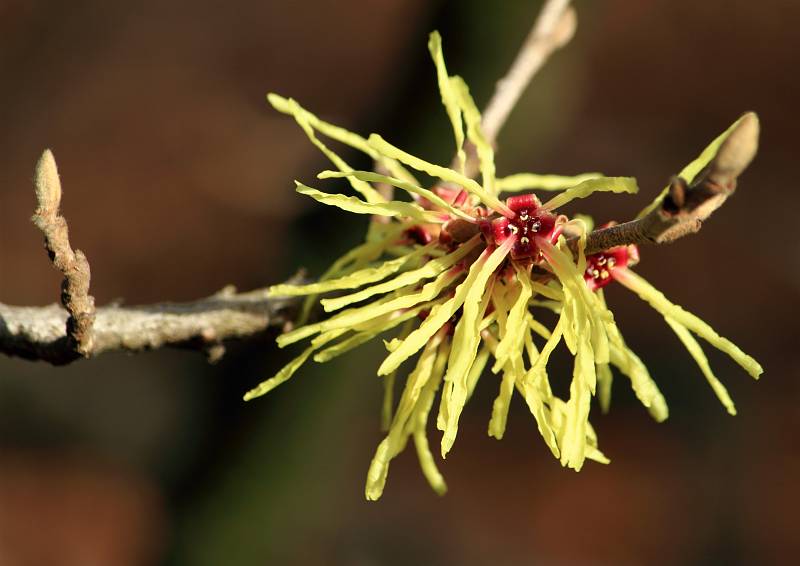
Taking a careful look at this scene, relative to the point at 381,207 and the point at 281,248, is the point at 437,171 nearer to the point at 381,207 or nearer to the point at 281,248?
the point at 381,207

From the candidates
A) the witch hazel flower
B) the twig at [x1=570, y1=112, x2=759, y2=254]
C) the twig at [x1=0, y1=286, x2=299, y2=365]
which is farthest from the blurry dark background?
the twig at [x1=570, y1=112, x2=759, y2=254]

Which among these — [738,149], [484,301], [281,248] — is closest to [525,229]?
[484,301]

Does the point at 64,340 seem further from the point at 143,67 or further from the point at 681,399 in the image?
the point at 143,67

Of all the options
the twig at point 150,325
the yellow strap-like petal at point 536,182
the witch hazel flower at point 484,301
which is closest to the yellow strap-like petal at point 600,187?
the witch hazel flower at point 484,301

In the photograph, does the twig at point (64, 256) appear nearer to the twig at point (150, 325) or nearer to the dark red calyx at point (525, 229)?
the twig at point (150, 325)

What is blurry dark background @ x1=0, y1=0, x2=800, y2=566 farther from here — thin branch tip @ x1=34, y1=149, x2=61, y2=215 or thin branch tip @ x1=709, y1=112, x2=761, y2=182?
thin branch tip @ x1=709, y1=112, x2=761, y2=182

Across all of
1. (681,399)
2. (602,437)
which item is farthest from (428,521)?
(681,399)
